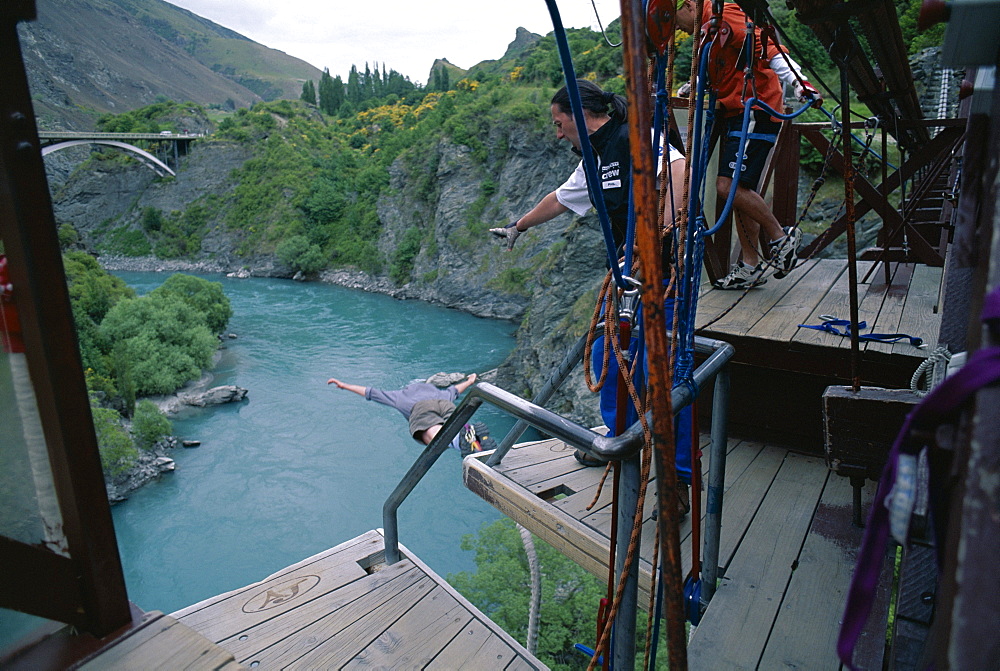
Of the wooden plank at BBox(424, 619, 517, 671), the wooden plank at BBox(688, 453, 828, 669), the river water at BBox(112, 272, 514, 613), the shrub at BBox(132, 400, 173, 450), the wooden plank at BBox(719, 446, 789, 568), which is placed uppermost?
the wooden plank at BBox(688, 453, 828, 669)

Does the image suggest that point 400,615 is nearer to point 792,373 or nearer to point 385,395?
point 792,373

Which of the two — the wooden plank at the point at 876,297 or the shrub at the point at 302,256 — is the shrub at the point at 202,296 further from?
the wooden plank at the point at 876,297

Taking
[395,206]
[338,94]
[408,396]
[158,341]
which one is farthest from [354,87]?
[408,396]

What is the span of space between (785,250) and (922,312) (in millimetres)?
755

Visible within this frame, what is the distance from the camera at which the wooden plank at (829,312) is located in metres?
2.73

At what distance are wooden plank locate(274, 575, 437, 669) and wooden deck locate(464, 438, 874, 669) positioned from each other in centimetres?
64

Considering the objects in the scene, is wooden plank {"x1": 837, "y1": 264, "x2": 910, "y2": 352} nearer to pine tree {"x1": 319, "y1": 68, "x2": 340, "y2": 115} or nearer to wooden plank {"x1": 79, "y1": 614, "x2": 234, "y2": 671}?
wooden plank {"x1": 79, "y1": 614, "x2": 234, "y2": 671}

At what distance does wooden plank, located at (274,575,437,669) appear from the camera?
6.76ft

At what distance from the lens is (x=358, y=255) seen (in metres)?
40.4

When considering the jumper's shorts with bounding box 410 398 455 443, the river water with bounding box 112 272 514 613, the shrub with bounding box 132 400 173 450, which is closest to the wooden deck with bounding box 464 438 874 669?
the jumper's shorts with bounding box 410 398 455 443

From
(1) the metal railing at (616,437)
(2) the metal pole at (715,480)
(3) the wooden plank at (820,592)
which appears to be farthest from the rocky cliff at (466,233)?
(2) the metal pole at (715,480)

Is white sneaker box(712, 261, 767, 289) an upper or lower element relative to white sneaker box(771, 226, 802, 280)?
lower

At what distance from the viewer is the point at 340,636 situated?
7.15 ft

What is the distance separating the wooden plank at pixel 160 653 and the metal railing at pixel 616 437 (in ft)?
2.50
